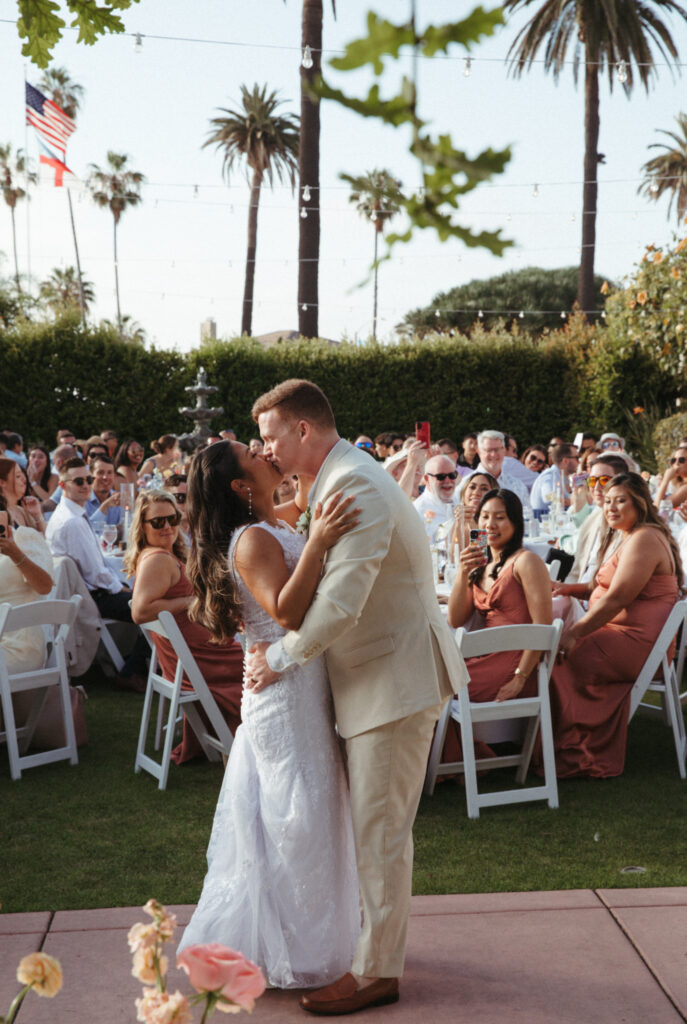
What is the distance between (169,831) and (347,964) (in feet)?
5.31

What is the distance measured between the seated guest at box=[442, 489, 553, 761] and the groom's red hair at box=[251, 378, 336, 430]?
2125 mm

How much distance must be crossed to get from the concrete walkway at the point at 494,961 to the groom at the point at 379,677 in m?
0.29

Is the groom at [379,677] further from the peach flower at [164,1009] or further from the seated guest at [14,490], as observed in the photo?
the seated guest at [14,490]

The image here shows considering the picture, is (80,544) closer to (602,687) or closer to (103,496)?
(103,496)

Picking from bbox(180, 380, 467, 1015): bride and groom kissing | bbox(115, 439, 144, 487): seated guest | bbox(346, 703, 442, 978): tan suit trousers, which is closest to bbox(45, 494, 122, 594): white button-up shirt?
bbox(115, 439, 144, 487): seated guest

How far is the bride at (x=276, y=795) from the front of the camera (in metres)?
2.95

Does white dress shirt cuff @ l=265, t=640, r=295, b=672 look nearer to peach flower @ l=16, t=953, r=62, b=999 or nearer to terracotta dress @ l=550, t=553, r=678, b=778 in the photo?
peach flower @ l=16, t=953, r=62, b=999

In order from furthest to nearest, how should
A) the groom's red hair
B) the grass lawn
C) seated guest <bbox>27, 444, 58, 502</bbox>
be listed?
1. seated guest <bbox>27, 444, 58, 502</bbox>
2. the grass lawn
3. the groom's red hair

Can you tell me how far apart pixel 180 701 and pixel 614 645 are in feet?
7.03

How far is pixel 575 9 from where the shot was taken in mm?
22828

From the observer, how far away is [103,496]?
959cm

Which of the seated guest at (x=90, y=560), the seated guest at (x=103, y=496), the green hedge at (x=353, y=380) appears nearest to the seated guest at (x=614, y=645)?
the seated guest at (x=90, y=560)

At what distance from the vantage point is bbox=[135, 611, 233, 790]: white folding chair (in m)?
4.79

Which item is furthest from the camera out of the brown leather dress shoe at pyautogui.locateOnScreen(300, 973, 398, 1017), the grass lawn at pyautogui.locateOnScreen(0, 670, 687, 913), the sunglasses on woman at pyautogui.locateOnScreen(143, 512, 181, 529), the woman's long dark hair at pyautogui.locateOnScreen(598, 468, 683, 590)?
the sunglasses on woman at pyautogui.locateOnScreen(143, 512, 181, 529)
